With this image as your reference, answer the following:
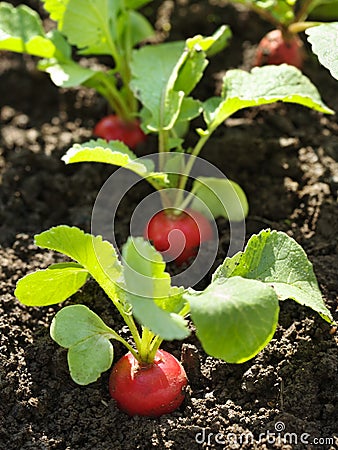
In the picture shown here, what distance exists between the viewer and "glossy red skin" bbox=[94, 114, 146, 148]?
8.44 feet

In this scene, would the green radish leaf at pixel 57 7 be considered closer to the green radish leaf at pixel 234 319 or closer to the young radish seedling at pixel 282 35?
the young radish seedling at pixel 282 35

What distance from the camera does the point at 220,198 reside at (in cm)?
221

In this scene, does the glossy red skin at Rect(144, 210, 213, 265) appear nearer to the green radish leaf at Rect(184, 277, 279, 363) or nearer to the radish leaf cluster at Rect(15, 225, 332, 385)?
the radish leaf cluster at Rect(15, 225, 332, 385)

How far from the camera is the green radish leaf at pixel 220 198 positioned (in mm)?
2186

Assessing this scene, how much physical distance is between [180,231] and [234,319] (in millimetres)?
717

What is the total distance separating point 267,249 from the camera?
67.5 inches

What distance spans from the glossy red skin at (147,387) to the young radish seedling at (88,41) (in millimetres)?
960

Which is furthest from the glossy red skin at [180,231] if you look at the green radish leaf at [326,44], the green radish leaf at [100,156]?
the green radish leaf at [326,44]

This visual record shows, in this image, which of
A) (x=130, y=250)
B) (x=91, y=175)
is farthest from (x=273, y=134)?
(x=130, y=250)

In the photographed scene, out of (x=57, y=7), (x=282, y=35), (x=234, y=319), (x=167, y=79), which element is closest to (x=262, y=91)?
(x=167, y=79)

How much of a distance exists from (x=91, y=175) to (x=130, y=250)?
3.23 ft

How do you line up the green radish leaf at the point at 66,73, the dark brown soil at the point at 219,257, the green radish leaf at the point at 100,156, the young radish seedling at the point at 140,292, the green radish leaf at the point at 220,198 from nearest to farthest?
the young radish seedling at the point at 140,292
the dark brown soil at the point at 219,257
the green radish leaf at the point at 100,156
the green radish leaf at the point at 220,198
the green radish leaf at the point at 66,73

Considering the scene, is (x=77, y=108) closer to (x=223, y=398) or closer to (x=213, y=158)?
(x=213, y=158)

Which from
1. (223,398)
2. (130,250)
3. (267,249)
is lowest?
(223,398)
